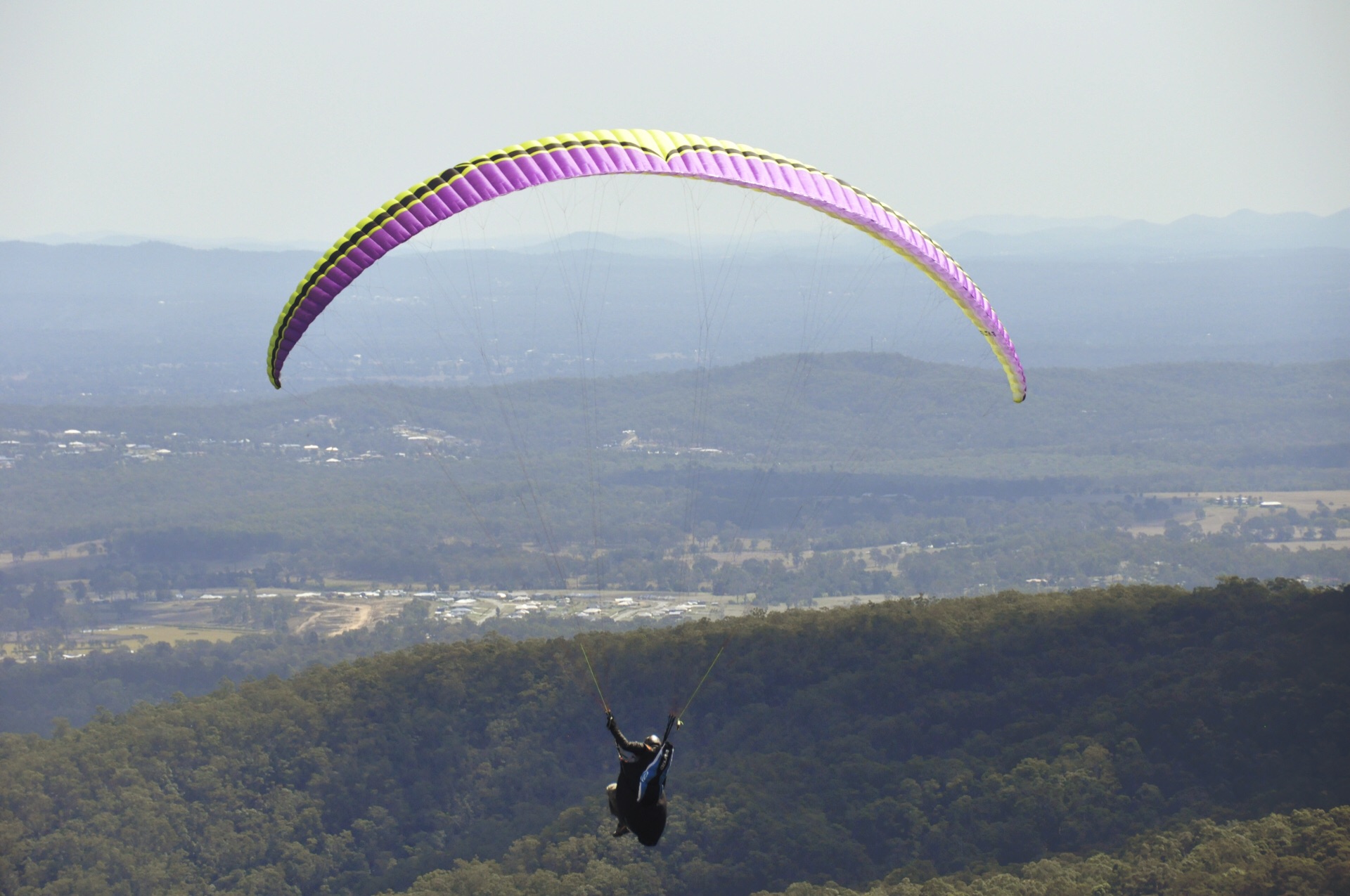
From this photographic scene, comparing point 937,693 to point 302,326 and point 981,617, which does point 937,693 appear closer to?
point 981,617

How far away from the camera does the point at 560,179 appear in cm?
2411

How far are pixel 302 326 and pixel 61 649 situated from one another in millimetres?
187137

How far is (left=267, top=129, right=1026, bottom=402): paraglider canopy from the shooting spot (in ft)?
80.2

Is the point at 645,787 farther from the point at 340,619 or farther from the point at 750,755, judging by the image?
the point at 340,619

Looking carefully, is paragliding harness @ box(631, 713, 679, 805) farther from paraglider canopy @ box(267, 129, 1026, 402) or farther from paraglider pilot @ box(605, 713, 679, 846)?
paraglider canopy @ box(267, 129, 1026, 402)

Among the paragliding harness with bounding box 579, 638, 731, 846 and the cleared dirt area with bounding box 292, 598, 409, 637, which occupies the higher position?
the paragliding harness with bounding box 579, 638, 731, 846

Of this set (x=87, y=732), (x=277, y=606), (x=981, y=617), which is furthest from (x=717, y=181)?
(x=277, y=606)

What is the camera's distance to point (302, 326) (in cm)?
2648

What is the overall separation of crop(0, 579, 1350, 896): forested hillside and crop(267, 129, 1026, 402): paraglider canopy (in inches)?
1472

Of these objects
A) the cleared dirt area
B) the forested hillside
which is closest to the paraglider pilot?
the forested hillside

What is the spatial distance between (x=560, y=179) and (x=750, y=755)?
49684 mm

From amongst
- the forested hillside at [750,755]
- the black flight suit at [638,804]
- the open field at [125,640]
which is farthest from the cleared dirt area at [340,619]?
the black flight suit at [638,804]

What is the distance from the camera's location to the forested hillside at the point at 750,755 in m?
62.0

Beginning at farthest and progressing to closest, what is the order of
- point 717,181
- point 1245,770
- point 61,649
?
point 61,649
point 1245,770
point 717,181
